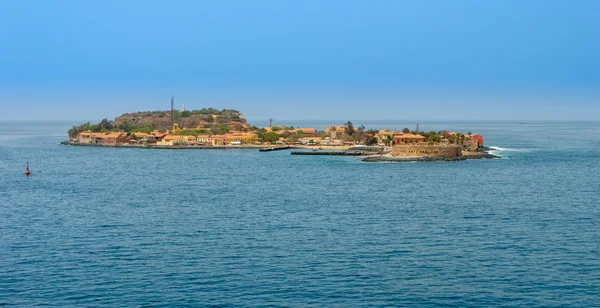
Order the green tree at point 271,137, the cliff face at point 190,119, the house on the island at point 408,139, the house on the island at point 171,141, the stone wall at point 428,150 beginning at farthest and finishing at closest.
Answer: the cliff face at point 190,119 → the green tree at point 271,137 → the house on the island at point 171,141 → the house on the island at point 408,139 → the stone wall at point 428,150

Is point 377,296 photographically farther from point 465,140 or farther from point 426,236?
point 465,140

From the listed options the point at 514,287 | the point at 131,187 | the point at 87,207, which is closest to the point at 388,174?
the point at 131,187

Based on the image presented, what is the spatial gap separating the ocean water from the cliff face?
107744 mm

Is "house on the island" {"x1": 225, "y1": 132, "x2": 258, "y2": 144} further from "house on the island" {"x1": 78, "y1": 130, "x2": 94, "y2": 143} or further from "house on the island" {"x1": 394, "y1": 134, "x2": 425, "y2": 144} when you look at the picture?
"house on the island" {"x1": 394, "y1": 134, "x2": 425, "y2": 144}

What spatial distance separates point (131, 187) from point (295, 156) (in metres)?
42.7

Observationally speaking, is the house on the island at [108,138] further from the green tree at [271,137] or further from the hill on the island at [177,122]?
the green tree at [271,137]

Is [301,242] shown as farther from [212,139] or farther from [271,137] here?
[271,137]

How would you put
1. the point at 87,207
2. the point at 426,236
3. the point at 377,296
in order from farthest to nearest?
the point at 87,207, the point at 426,236, the point at 377,296

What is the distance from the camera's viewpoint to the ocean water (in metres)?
24.2

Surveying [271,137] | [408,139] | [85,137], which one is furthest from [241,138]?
[408,139]

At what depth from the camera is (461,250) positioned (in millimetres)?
30031

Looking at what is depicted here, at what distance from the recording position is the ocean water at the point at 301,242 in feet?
79.4

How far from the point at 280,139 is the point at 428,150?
50.9 metres

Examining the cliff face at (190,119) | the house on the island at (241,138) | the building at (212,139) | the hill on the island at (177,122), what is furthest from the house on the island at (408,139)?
the cliff face at (190,119)
